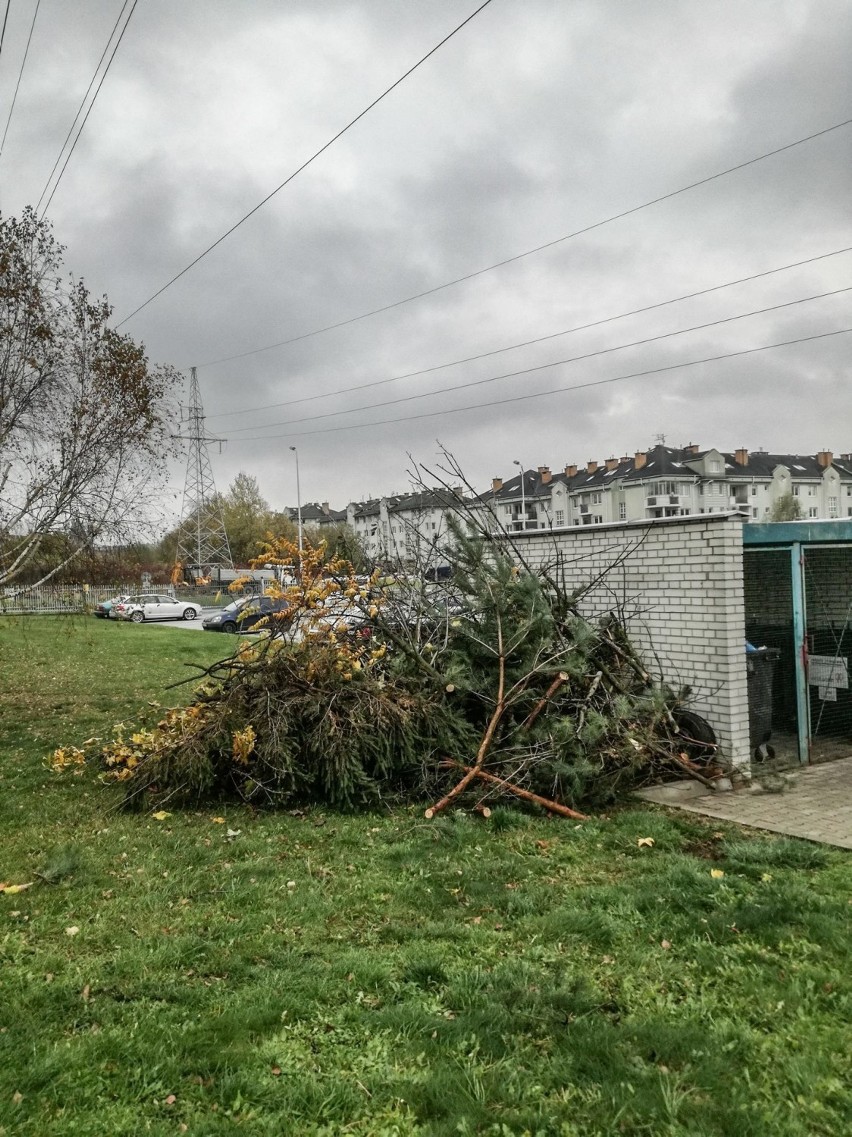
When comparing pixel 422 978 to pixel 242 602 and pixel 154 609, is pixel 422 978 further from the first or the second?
pixel 154 609

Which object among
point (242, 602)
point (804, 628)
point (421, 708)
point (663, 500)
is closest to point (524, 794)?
point (421, 708)

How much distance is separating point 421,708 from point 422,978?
9.71 ft

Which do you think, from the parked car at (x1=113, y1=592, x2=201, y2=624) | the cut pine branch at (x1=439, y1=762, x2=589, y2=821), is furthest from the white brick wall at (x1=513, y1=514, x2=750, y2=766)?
the parked car at (x1=113, y1=592, x2=201, y2=624)

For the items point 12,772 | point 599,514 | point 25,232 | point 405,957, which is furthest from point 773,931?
point 599,514

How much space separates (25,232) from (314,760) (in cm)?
676

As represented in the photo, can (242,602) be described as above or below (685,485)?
below

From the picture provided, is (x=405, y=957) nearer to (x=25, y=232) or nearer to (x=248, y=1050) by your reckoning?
(x=248, y=1050)

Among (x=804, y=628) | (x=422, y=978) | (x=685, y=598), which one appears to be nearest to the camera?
(x=422, y=978)

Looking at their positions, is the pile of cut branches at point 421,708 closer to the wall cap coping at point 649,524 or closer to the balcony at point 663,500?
the wall cap coping at point 649,524

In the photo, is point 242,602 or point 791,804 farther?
point 242,602

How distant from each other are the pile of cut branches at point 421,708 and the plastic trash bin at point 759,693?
42.5 inches

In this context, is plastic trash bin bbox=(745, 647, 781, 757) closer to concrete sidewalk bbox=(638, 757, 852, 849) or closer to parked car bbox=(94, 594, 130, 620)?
concrete sidewalk bbox=(638, 757, 852, 849)

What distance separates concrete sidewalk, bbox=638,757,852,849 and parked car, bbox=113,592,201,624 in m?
30.2

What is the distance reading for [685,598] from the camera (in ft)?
24.8
